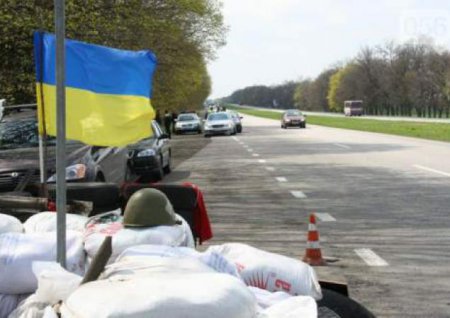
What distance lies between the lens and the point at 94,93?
488cm

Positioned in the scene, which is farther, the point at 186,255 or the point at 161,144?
the point at 161,144

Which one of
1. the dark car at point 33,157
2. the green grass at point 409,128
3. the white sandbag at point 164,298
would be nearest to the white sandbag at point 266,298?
the white sandbag at point 164,298

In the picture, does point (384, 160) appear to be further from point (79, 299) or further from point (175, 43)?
point (79, 299)

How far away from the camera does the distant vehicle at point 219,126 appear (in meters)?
47.2

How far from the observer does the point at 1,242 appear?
3975 mm

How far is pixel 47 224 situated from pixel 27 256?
69 cm

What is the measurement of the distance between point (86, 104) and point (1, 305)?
1.59m

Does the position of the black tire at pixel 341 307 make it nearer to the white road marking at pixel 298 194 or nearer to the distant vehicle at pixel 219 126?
the white road marking at pixel 298 194

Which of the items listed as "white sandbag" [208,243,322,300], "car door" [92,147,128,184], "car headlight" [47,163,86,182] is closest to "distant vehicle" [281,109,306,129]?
"car door" [92,147,128,184]

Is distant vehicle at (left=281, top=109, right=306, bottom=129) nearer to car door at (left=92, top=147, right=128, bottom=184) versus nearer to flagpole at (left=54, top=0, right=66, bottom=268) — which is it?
car door at (left=92, top=147, right=128, bottom=184)

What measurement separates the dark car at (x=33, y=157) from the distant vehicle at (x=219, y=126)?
3407 cm

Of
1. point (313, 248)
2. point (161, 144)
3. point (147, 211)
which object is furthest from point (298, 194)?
point (147, 211)

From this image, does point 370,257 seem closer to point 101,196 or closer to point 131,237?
point 101,196

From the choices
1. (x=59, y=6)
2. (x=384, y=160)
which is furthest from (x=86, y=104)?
(x=384, y=160)
